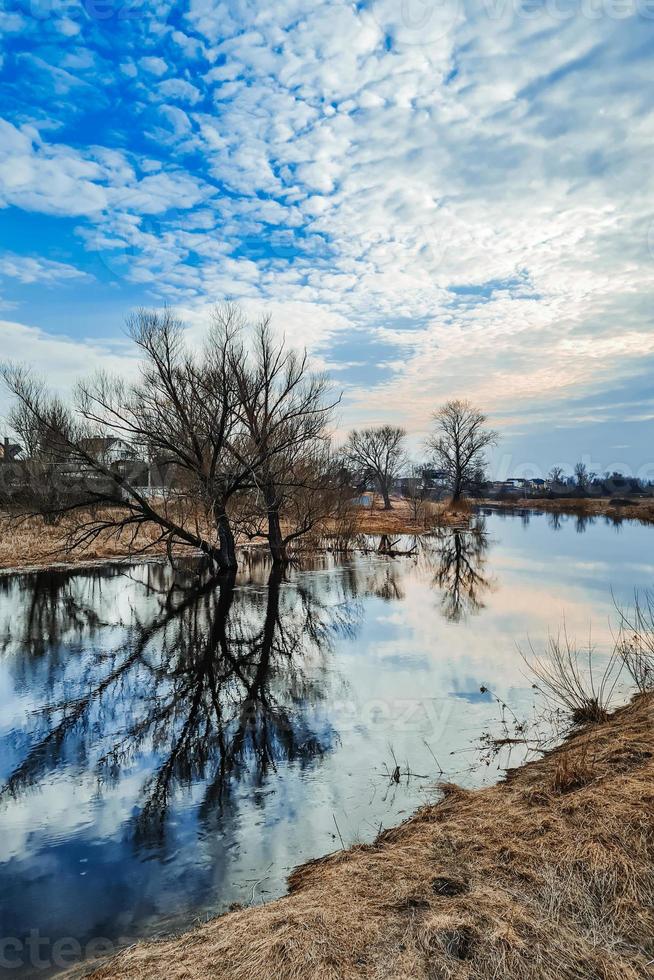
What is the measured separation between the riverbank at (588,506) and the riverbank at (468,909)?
47517 millimetres

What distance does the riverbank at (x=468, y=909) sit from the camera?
10.7ft

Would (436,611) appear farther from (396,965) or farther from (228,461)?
(396,965)

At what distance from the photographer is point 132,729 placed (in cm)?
784

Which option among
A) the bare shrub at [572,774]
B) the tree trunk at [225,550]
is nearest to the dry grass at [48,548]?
the tree trunk at [225,550]

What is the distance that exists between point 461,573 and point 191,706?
15.2 metres

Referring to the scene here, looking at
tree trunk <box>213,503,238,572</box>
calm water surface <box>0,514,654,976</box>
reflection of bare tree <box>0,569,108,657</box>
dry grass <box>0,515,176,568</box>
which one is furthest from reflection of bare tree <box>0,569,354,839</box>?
dry grass <box>0,515,176,568</box>

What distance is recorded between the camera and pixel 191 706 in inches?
340

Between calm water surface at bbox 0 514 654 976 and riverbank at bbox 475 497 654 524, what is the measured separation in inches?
1484

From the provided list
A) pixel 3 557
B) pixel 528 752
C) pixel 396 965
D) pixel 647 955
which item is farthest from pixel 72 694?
pixel 3 557

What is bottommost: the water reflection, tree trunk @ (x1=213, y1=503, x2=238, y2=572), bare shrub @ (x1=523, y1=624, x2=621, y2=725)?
bare shrub @ (x1=523, y1=624, x2=621, y2=725)

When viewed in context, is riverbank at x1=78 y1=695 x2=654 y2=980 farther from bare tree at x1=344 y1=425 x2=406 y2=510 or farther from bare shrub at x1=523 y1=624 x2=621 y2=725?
bare tree at x1=344 y1=425 x2=406 y2=510

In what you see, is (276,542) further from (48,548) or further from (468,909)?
(468,909)

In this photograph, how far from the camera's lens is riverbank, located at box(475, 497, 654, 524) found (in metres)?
51.2

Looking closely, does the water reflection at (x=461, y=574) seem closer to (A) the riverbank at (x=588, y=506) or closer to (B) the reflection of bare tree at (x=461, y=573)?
(B) the reflection of bare tree at (x=461, y=573)
